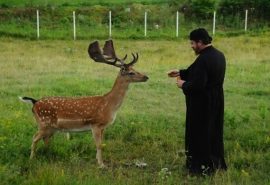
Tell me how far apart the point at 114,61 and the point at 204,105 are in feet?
5.54

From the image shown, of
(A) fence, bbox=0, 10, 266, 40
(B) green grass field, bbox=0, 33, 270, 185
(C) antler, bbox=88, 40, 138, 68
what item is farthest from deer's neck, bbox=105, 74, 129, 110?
(A) fence, bbox=0, 10, 266, 40

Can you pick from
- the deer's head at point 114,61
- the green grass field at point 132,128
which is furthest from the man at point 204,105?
the deer's head at point 114,61

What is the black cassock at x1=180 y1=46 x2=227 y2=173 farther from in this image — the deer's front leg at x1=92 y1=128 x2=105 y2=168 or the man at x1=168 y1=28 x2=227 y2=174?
the deer's front leg at x1=92 y1=128 x2=105 y2=168

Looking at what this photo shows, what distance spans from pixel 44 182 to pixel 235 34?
23.5m

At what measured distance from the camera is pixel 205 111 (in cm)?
800

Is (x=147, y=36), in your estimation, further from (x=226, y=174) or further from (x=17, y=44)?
(x=226, y=174)

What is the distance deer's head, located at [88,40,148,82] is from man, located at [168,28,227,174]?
0.89 metres

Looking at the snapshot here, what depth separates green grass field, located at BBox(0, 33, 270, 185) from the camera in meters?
7.92

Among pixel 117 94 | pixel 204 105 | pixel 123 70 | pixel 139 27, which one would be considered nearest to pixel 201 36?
pixel 204 105

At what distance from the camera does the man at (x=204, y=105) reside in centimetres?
788

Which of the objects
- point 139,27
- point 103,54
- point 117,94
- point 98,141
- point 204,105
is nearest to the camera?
point 204,105

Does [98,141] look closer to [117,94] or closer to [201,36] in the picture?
[117,94]

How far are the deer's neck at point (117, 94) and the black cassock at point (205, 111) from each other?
43.7 inches

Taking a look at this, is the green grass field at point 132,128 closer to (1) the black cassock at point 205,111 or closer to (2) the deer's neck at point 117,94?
(1) the black cassock at point 205,111
